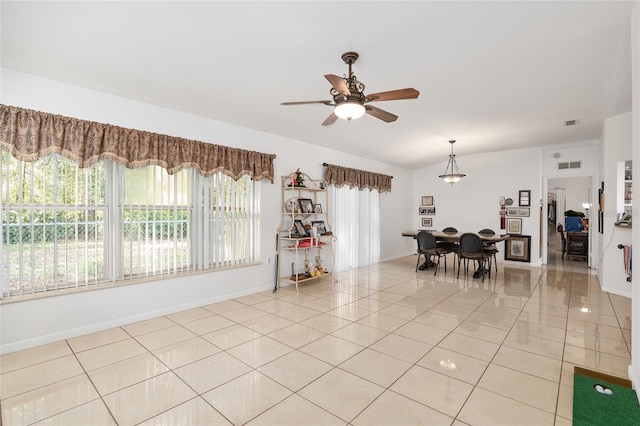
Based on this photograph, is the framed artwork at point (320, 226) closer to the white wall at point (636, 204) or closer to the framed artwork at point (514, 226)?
the white wall at point (636, 204)

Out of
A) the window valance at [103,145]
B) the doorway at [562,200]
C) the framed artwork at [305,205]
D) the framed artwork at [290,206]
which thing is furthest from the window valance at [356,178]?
the doorway at [562,200]

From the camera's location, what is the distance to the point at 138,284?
3555 millimetres

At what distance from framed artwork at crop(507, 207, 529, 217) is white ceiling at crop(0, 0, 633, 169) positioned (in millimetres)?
3164

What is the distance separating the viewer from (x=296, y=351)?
280 centimetres

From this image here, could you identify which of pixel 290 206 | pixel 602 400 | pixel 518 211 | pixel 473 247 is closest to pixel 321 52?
pixel 290 206

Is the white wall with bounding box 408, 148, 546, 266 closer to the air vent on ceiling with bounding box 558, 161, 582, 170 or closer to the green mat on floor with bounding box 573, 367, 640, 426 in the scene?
the air vent on ceiling with bounding box 558, 161, 582, 170

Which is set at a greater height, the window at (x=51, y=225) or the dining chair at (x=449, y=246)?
the window at (x=51, y=225)

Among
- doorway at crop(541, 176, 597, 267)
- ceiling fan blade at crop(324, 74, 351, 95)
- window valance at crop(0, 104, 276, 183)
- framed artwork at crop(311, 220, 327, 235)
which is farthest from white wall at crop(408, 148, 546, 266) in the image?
ceiling fan blade at crop(324, 74, 351, 95)

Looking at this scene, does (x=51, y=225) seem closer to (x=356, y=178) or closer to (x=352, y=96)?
(x=352, y=96)

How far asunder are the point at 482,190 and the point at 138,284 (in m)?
7.77

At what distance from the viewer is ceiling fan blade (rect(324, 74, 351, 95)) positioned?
2286 millimetres

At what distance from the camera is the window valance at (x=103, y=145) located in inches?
109

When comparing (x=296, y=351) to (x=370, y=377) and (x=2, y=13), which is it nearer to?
(x=370, y=377)

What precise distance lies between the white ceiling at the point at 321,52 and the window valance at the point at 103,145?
0.45 m
